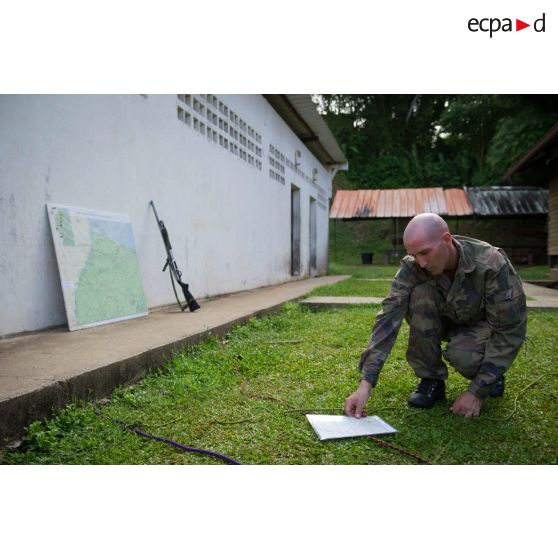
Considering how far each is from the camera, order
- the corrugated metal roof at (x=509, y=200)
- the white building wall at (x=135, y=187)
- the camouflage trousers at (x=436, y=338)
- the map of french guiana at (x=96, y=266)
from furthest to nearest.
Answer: the corrugated metal roof at (x=509, y=200) → the map of french guiana at (x=96, y=266) → the white building wall at (x=135, y=187) → the camouflage trousers at (x=436, y=338)

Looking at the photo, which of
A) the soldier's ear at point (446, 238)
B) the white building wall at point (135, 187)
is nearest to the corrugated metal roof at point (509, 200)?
the white building wall at point (135, 187)

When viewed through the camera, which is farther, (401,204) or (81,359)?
(401,204)

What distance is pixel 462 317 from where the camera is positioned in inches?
86.4

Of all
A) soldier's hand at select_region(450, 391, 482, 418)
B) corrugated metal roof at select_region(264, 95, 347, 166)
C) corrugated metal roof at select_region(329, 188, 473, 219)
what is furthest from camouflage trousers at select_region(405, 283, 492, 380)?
corrugated metal roof at select_region(329, 188, 473, 219)

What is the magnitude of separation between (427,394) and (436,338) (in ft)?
0.92

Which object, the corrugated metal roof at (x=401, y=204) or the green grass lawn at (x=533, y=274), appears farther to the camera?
the corrugated metal roof at (x=401, y=204)

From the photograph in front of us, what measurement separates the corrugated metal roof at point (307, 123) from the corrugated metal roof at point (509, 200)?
590cm

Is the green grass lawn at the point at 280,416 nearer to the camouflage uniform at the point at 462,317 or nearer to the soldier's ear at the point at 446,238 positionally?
the camouflage uniform at the point at 462,317

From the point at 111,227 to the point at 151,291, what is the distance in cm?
90

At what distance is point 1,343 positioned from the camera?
2.75 meters

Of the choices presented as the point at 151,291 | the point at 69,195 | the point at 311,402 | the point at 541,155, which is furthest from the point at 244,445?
the point at 541,155

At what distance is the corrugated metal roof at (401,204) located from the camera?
56.2 ft

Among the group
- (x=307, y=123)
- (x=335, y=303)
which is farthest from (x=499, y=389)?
(x=307, y=123)

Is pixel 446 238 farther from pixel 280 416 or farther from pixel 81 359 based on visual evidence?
pixel 81 359
